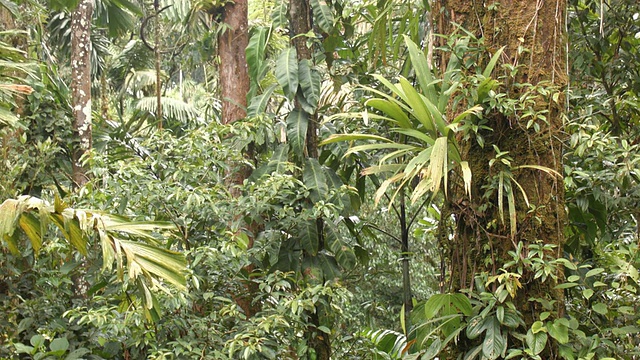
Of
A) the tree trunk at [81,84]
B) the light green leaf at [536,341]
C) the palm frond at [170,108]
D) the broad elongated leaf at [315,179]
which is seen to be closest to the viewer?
the light green leaf at [536,341]

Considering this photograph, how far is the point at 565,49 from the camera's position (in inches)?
135

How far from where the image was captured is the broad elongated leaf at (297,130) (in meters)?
4.40

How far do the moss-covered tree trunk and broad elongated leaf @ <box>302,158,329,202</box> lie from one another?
1.10m

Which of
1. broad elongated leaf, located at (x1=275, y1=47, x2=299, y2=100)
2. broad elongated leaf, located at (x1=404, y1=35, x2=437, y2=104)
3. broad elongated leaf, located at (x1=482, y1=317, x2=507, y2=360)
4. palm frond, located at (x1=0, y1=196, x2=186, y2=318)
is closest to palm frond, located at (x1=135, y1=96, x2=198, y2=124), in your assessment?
broad elongated leaf, located at (x1=275, y1=47, x2=299, y2=100)

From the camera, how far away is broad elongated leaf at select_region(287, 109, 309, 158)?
4.40 metres

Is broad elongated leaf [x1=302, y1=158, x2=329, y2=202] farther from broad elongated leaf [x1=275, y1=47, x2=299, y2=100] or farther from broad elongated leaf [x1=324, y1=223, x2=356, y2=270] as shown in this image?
broad elongated leaf [x1=275, y1=47, x2=299, y2=100]

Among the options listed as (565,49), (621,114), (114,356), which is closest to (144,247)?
(114,356)

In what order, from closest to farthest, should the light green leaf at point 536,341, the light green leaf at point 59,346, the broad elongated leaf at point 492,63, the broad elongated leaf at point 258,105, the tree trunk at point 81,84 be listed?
the light green leaf at point 536,341 < the broad elongated leaf at point 492,63 < the light green leaf at point 59,346 < the broad elongated leaf at point 258,105 < the tree trunk at point 81,84

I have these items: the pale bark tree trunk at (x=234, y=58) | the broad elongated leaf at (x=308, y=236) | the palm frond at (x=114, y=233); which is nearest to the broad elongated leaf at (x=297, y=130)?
the broad elongated leaf at (x=308, y=236)

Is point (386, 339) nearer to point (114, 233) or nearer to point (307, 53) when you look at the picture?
point (307, 53)

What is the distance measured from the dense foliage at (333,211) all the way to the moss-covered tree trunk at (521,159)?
1 cm

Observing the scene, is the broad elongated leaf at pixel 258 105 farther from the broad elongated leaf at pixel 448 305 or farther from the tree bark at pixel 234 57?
the broad elongated leaf at pixel 448 305

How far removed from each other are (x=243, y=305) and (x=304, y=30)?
201 cm

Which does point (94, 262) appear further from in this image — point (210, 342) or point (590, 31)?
point (590, 31)
